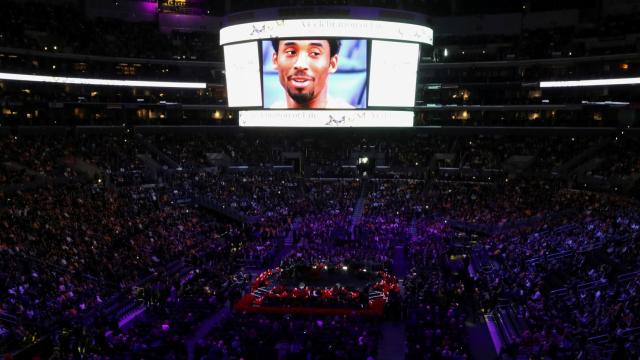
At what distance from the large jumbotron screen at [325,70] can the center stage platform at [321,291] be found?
19.6 metres

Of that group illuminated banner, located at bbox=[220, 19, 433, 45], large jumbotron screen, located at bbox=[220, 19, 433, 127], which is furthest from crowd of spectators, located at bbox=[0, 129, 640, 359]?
illuminated banner, located at bbox=[220, 19, 433, 45]

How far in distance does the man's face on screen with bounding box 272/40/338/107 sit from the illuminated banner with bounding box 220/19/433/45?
33.0 inches

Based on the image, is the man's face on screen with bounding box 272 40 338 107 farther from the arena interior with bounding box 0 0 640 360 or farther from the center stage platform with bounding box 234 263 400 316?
the center stage platform with bounding box 234 263 400 316

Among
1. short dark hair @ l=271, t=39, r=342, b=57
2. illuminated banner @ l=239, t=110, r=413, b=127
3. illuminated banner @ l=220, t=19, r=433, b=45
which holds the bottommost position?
illuminated banner @ l=239, t=110, r=413, b=127

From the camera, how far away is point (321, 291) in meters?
23.2

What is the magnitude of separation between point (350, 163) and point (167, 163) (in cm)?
1508

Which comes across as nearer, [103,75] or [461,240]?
[461,240]

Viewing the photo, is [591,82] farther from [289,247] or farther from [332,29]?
[289,247]

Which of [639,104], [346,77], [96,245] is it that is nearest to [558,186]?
[639,104]

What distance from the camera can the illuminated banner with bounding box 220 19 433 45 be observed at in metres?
41.9

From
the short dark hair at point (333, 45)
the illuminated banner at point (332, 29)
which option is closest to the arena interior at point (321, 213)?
the illuminated banner at point (332, 29)

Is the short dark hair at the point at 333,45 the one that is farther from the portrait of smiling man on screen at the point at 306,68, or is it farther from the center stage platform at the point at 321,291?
the center stage platform at the point at 321,291

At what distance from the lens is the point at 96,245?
88.3ft

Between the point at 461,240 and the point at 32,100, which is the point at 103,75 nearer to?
the point at 32,100
